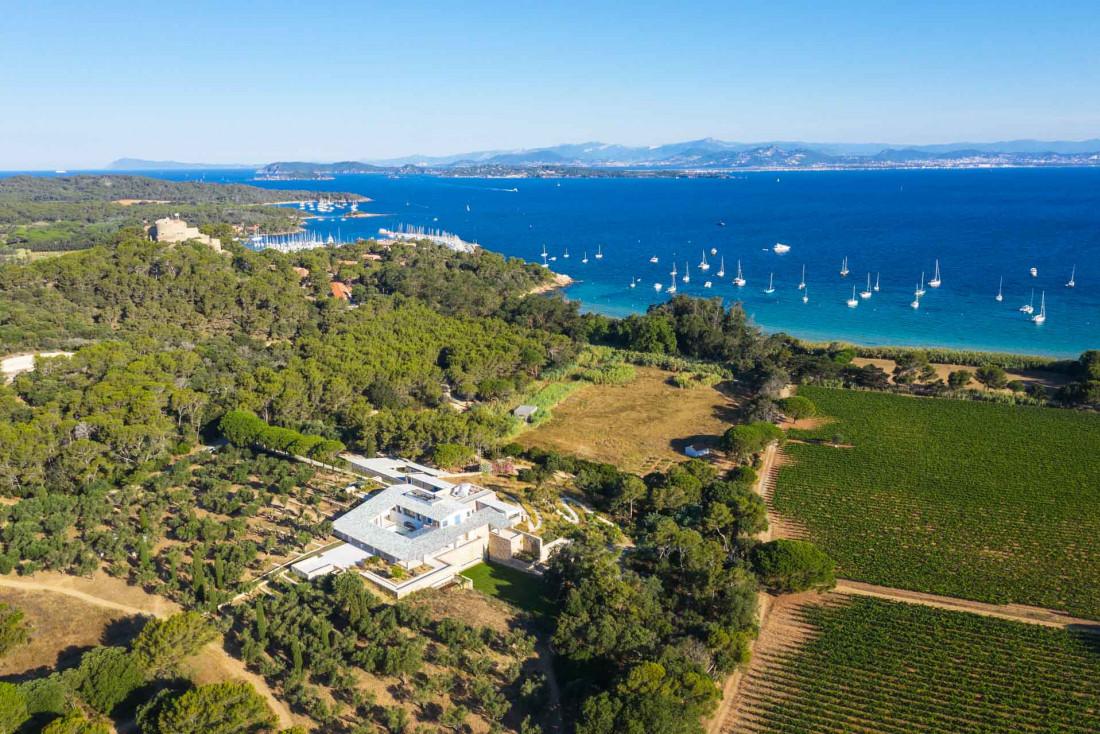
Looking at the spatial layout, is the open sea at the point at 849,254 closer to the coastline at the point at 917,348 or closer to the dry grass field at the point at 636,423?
the coastline at the point at 917,348

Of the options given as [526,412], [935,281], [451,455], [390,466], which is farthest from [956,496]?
[935,281]

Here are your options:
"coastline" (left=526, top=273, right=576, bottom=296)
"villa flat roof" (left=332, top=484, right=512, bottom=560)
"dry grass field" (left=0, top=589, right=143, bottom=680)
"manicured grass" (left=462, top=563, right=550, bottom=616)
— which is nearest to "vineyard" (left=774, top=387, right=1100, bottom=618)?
"manicured grass" (left=462, top=563, right=550, bottom=616)

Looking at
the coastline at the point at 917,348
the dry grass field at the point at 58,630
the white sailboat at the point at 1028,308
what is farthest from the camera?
the white sailboat at the point at 1028,308

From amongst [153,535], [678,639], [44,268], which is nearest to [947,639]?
[678,639]

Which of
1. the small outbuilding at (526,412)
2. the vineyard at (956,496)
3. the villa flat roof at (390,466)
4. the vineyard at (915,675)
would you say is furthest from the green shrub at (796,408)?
the villa flat roof at (390,466)

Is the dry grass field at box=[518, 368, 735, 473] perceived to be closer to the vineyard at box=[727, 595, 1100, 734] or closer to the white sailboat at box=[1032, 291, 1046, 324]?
the vineyard at box=[727, 595, 1100, 734]

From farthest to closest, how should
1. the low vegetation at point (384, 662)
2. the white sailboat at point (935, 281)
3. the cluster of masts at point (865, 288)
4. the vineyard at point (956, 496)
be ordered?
the white sailboat at point (935, 281)
the cluster of masts at point (865, 288)
the vineyard at point (956, 496)
the low vegetation at point (384, 662)

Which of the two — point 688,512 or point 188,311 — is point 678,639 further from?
point 188,311
